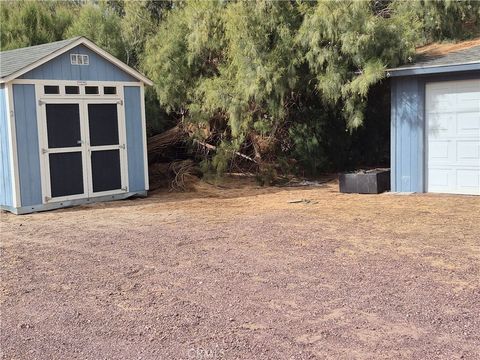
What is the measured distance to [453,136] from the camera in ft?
35.3

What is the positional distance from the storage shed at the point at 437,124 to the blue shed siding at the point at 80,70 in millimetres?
5420

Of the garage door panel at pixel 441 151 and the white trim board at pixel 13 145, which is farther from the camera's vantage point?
the garage door panel at pixel 441 151

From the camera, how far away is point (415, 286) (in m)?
5.21

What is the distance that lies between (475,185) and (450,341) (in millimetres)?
7229


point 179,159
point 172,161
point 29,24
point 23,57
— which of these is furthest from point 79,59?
point 29,24

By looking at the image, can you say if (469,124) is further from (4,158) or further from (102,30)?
(102,30)

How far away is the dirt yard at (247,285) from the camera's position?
4.09 m

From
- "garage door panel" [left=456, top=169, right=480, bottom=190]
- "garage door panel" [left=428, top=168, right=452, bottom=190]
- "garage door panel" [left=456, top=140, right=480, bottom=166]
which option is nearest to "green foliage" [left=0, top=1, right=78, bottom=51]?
"garage door panel" [left=428, top=168, right=452, bottom=190]

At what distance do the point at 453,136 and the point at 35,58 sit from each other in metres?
7.80


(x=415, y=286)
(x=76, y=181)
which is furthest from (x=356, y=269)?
(x=76, y=181)

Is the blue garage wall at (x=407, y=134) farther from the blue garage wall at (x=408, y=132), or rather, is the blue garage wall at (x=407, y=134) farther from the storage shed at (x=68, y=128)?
the storage shed at (x=68, y=128)

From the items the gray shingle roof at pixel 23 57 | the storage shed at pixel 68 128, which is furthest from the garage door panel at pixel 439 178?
the gray shingle roof at pixel 23 57

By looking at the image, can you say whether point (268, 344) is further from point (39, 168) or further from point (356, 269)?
point (39, 168)

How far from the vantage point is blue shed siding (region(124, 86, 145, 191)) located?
1176cm
